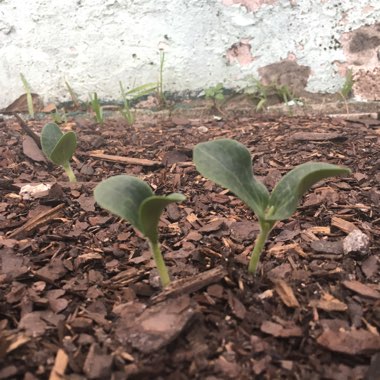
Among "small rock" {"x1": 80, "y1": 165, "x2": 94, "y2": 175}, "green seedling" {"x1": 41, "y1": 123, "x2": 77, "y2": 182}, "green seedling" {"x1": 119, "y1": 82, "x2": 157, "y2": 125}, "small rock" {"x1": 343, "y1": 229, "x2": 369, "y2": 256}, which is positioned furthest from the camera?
"green seedling" {"x1": 119, "y1": 82, "x2": 157, "y2": 125}

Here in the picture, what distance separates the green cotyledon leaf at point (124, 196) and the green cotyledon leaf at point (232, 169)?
0.12 meters

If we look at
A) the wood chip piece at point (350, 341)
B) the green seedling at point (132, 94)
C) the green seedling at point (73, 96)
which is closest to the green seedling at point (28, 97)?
the green seedling at point (73, 96)

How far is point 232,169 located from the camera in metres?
0.84

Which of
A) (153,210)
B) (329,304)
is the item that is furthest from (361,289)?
(153,210)

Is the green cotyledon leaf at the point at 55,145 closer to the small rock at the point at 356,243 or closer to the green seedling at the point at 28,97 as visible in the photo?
the small rock at the point at 356,243

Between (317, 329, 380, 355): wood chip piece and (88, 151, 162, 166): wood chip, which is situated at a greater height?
(88, 151, 162, 166): wood chip

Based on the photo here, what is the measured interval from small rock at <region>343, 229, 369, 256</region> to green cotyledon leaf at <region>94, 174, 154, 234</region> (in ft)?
1.56

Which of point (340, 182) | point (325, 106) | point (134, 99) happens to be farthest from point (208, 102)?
point (340, 182)

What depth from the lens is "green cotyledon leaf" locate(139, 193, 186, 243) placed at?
71 centimetres

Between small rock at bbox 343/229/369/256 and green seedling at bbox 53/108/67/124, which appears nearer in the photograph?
small rock at bbox 343/229/369/256

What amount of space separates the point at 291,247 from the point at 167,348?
0.43 metres

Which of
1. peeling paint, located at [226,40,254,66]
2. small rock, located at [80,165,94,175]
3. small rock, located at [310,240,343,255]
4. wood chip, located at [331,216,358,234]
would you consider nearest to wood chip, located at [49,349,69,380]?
small rock, located at [310,240,343,255]

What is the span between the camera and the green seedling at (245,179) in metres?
0.82

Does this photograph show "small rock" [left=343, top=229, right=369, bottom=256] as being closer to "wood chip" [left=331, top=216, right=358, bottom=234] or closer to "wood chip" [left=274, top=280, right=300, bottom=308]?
"wood chip" [left=331, top=216, right=358, bottom=234]
